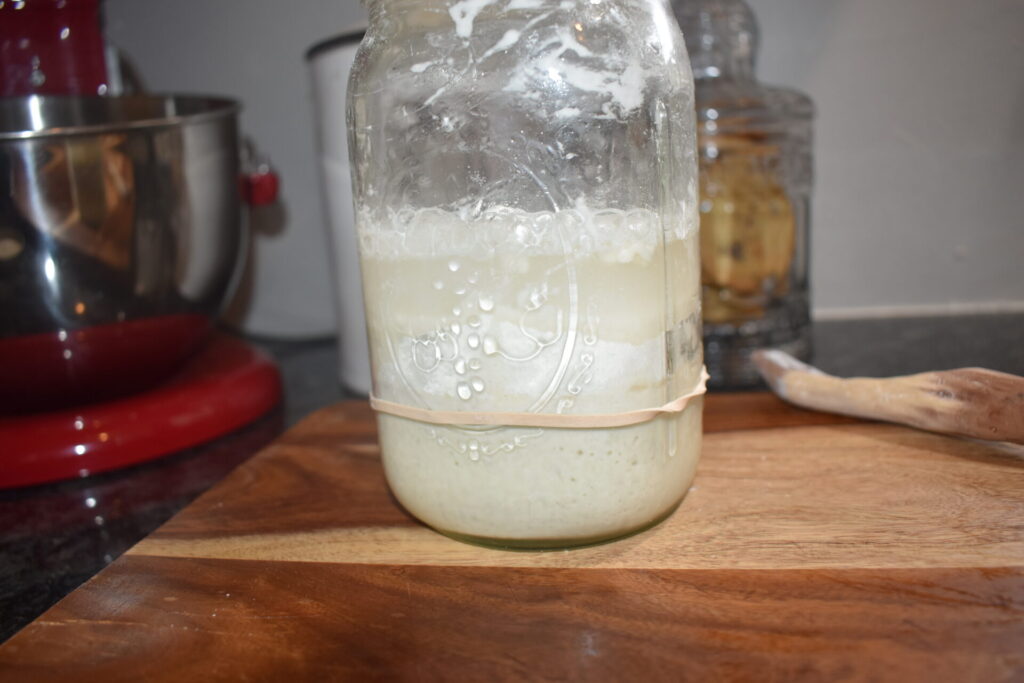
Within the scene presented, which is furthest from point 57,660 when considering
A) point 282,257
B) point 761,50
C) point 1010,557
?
point 761,50

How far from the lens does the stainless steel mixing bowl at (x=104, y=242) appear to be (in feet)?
2.43

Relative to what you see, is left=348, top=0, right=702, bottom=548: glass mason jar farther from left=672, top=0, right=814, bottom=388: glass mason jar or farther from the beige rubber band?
left=672, top=0, right=814, bottom=388: glass mason jar

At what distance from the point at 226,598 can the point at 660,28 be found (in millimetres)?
476

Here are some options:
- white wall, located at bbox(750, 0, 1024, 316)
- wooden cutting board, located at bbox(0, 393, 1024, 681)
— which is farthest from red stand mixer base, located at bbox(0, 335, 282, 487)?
white wall, located at bbox(750, 0, 1024, 316)

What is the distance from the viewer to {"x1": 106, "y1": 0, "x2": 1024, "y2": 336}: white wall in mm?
1063

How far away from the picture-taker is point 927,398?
70 centimetres

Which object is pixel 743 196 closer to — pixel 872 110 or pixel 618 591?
pixel 872 110

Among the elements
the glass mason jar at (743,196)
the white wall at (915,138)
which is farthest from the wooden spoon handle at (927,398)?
the white wall at (915,138)

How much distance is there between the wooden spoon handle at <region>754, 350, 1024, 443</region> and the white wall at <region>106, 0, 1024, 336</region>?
0.42 metres

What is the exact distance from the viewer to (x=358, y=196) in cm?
60

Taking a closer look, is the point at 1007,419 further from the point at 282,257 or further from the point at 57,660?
the point at 282,257

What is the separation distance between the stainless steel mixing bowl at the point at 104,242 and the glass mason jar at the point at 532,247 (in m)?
0.33

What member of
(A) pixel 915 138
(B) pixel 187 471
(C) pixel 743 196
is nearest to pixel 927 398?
(C) pixel 743 196

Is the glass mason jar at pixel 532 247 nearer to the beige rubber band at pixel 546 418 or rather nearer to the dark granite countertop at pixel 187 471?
the beige rubber band at pixel 546 418
